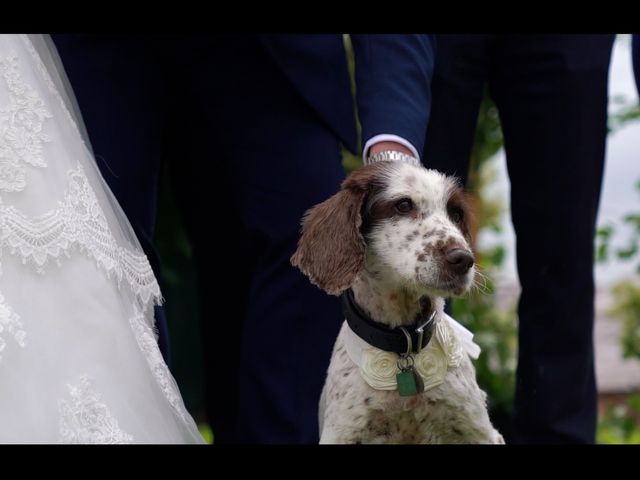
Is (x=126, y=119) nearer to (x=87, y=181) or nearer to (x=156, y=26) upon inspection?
(x=156, y=26)

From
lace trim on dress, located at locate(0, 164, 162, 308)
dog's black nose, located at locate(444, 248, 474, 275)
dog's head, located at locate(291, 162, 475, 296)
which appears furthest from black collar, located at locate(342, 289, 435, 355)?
lace trim on dress, located at locate(0, 164, 162, 308)

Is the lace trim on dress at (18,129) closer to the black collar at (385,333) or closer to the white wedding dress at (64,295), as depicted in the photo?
the white wedding dress at (64,295)

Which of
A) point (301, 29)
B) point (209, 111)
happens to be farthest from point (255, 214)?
point (301, 29)

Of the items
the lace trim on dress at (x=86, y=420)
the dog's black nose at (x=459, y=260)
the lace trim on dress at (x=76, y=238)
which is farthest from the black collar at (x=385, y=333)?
the lace trim on dress at (x=86, y=420)

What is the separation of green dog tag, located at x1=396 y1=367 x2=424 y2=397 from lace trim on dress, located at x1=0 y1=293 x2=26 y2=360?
99cm

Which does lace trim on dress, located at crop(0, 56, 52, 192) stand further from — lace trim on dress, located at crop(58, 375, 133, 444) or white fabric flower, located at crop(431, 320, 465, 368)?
white fabric flower, located at crop(431, 320, 465, 368)

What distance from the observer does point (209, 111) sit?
3.50 metres

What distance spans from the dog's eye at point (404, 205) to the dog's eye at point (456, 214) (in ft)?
0.40

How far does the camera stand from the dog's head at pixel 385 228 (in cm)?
274

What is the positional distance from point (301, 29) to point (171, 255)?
9.72ft

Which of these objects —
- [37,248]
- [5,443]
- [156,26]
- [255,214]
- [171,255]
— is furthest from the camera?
[171,255]

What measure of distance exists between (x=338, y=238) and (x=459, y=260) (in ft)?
1.21

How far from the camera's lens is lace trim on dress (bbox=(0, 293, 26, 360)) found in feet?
7.88

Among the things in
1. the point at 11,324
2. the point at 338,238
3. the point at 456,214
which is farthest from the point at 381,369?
the point at 11,324
